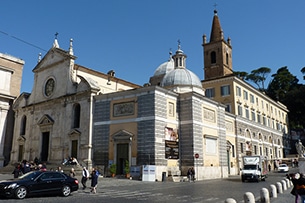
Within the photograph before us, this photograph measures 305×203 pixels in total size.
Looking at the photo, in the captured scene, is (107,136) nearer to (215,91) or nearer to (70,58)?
(70,58)

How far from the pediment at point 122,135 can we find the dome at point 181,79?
26.9ft

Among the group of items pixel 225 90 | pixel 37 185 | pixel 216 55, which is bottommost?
pixel 37 185

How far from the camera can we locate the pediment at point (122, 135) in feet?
85.6

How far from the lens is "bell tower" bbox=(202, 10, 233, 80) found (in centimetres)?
5016

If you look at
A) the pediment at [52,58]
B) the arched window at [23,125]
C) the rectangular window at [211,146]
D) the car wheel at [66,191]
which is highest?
the pediment at [52,58]

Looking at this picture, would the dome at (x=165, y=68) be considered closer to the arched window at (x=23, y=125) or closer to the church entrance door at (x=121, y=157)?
the arched window at (x=23, y=125)

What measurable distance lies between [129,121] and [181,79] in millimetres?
8397

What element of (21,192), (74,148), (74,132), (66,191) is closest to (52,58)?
(74,132)

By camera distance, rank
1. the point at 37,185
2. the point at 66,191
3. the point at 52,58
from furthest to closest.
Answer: the point at 52,58 < the point at 66,191 < the point at 37,185

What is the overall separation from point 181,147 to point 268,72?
50.9m

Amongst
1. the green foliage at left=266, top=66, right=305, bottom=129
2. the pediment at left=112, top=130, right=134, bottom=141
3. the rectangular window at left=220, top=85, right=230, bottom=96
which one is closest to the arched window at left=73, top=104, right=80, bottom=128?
the pediment at left=112, top=130, right=134, bottom=141

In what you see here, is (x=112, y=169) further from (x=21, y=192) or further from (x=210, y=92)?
(x=210, y=92)

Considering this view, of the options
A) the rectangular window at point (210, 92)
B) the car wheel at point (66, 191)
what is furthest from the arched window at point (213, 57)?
the car wheel at point (66, 191)

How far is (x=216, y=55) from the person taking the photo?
5109 centimetres
